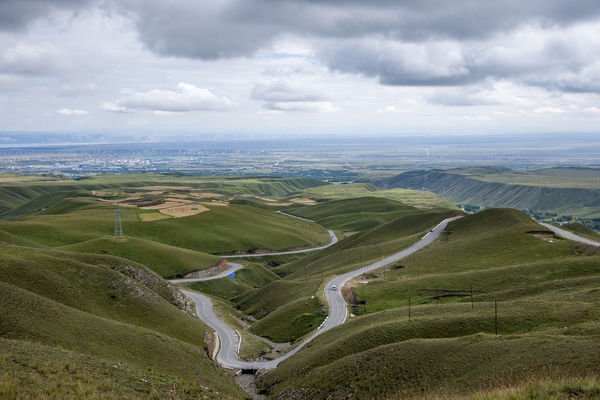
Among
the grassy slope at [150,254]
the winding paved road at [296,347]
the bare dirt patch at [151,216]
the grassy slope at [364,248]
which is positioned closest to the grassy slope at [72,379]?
the winding paved road at [296,347]

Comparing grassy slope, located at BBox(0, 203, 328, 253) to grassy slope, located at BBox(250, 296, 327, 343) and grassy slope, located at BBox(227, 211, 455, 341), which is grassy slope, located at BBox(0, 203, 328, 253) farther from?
grassy slope, located at BBox(250, 296, 327, 343)

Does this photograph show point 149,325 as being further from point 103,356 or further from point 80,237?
point 80,237

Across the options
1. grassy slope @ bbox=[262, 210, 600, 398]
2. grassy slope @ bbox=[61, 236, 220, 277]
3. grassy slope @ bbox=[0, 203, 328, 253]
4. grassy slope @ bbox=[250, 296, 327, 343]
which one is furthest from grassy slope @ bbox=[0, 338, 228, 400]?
grassy slope @ bbox=[0, 203, 328, 253]

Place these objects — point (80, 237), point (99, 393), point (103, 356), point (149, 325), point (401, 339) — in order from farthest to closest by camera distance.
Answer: point (80, 237), point (149, 325), point (401, 339), point (103, 356), point (99, 393)

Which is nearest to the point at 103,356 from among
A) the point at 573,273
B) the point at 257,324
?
the point at 257,324

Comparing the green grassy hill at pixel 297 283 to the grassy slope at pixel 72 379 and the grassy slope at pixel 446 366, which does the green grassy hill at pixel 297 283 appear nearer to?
the grassy slope at pixel 446 366

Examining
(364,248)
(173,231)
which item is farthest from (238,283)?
(173,231)
